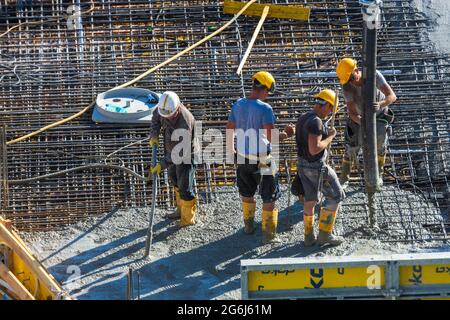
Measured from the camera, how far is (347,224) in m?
11.1

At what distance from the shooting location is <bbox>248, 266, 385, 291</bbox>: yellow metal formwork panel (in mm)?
8414

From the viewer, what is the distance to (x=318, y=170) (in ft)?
33.9

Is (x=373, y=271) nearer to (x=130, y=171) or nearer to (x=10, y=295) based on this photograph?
(x=10, y=295)

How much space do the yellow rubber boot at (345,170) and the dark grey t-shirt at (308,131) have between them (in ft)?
4.12

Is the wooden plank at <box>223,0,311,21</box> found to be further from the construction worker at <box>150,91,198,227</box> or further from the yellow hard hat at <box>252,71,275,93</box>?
the yellow hard hat at <box>252,71,275,93</box>

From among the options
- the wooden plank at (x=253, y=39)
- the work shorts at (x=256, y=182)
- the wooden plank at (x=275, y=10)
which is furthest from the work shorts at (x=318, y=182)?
the wooden plank at (x=275, y=10)

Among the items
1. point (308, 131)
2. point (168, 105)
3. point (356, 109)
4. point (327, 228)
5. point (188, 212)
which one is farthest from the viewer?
point (356, 109)

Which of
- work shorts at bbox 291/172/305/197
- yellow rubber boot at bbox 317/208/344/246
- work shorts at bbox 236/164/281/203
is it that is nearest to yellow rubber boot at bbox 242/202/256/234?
work shorts at bbox 236/164/281/203

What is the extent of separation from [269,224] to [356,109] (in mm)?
1512

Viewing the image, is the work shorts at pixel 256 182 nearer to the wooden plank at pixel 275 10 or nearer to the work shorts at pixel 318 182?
the work shorts at pixel 318 182

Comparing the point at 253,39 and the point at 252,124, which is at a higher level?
the point at 253,39

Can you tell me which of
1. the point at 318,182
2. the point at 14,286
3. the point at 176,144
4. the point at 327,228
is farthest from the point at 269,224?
the point at 14,286

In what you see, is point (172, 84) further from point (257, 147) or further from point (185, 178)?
point (257, 147)

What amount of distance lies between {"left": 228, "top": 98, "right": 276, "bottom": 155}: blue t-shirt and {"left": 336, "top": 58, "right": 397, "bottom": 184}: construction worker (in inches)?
37.7
